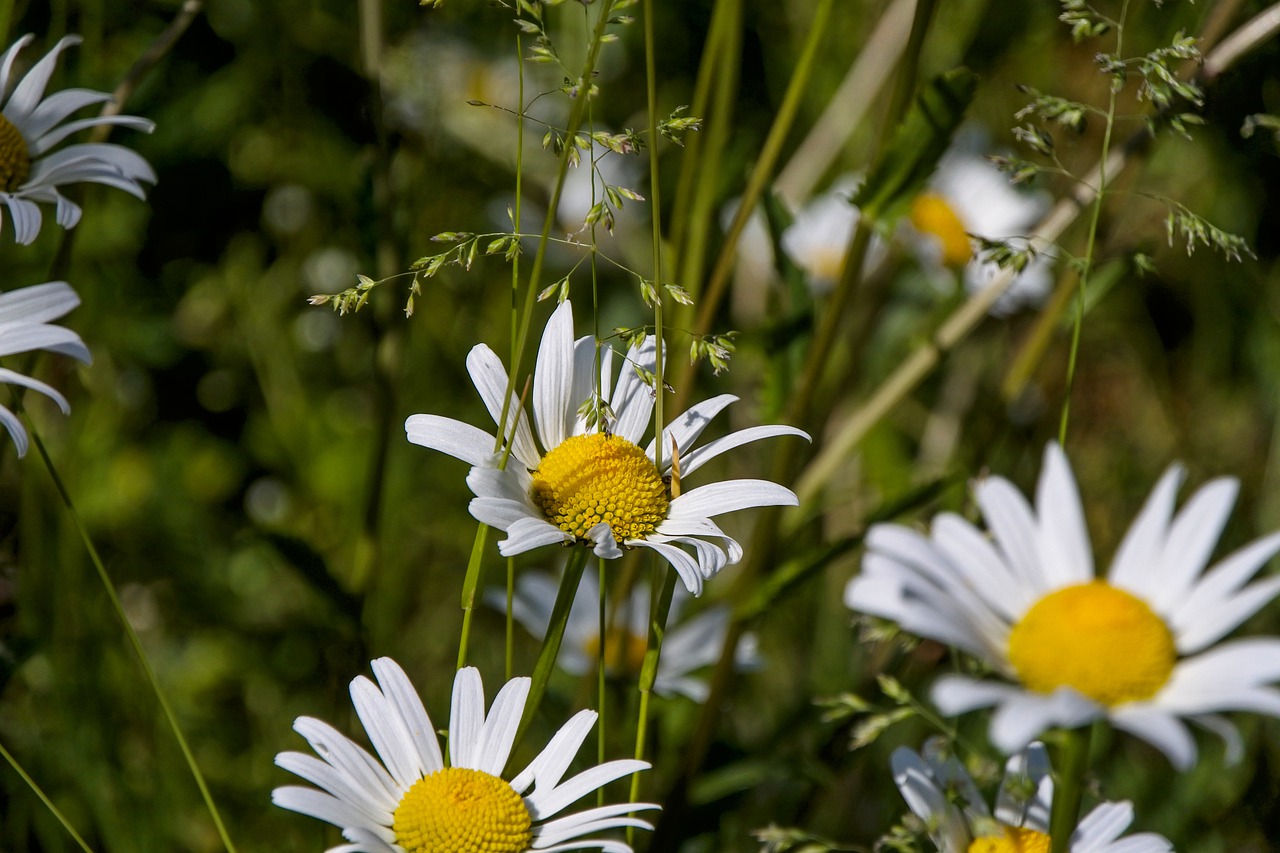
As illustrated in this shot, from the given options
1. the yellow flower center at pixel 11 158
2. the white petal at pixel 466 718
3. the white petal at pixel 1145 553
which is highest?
the yellow flower center at pixel 11 158

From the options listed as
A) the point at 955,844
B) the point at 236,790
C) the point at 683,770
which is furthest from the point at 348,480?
the point at 955,844

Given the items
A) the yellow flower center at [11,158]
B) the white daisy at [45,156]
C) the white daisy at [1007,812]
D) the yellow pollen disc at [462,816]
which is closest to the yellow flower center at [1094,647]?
the white daisy at [1007,812]

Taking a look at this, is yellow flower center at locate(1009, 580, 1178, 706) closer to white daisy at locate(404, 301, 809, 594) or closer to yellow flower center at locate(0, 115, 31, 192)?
white daisy at locate(404, 301, 809, 594)

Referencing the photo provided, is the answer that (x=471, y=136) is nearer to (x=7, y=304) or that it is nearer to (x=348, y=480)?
(x=348, y=480)

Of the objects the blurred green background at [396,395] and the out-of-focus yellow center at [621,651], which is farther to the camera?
the blurred green background at [396,395]

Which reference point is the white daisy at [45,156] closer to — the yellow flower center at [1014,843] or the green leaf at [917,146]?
the green leaf at [917,146]
